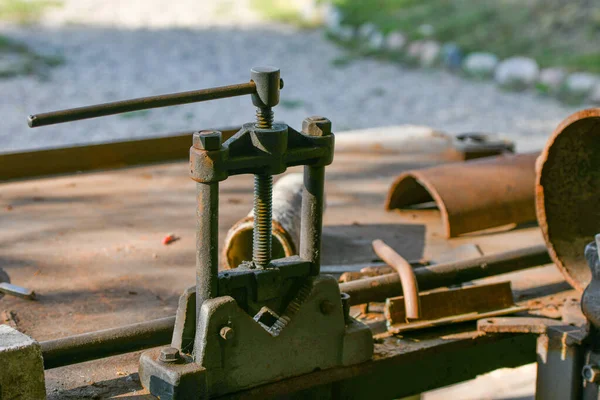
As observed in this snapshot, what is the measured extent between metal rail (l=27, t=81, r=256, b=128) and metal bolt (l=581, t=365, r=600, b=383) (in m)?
1.15

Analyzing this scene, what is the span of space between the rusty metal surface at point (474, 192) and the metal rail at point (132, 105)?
1530 millimetres

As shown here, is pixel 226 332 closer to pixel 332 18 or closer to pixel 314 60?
pixel 314 60

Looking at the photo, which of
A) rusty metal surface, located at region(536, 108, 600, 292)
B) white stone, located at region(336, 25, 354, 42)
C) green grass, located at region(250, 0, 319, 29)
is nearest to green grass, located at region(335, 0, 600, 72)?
white stone, located at region(336, 25, 354, 42)

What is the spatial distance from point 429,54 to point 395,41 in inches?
24.2

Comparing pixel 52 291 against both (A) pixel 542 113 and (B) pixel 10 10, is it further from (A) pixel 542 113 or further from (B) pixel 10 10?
(B) pixel 10 10

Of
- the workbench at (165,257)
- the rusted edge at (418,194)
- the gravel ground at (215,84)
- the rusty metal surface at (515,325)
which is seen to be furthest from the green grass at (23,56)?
the rusty metal surface at (515,325)

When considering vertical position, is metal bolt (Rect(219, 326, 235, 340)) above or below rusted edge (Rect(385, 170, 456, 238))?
below

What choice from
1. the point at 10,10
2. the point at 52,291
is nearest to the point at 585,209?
the point at 52,291

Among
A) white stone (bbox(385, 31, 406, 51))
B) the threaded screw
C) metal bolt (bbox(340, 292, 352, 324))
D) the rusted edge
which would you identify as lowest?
metal bolt (bbox(340, 292, 352, 324))

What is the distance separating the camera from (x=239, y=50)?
11.1m

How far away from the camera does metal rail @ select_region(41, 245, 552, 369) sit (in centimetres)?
214

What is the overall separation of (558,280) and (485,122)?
6024 mm

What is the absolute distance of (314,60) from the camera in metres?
11.0

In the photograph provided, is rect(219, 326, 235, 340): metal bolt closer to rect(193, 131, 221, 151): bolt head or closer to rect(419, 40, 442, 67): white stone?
rect(193, 131, 221, 151): bolt head
